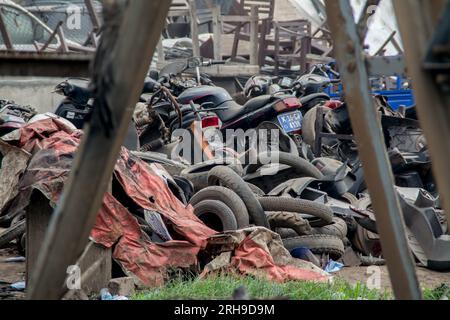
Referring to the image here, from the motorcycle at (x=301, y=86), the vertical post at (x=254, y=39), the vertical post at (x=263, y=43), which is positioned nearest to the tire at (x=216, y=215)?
the motorcycle at (x=301, y=86)

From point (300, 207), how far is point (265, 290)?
2252 mm

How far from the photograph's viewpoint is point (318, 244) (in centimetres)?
700

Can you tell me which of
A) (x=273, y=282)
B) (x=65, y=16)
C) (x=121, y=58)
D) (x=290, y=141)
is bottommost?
(x=273, y=282)

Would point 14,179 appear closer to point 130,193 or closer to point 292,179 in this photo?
point 130,193

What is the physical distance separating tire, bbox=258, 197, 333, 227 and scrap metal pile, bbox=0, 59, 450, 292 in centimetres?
1

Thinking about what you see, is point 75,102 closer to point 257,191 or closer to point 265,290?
point 257,191

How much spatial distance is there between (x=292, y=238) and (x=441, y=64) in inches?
194

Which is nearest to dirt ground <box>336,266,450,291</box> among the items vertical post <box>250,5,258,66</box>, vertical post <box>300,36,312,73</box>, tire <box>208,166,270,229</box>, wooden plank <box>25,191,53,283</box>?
tire <box>208,166,270,229</box>

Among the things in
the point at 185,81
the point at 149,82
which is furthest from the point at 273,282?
the point at 185,81

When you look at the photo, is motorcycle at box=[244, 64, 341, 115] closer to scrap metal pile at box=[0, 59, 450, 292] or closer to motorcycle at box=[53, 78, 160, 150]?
scrap metal pile at box=[0, 59, 450, 292]

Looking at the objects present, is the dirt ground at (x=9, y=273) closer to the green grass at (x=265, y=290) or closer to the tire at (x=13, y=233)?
the tire at (x=13, y=233)

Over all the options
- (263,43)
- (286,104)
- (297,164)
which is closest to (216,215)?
(297,164)

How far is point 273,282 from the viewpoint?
565 cm

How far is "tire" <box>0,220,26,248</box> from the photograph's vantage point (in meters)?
7.04
